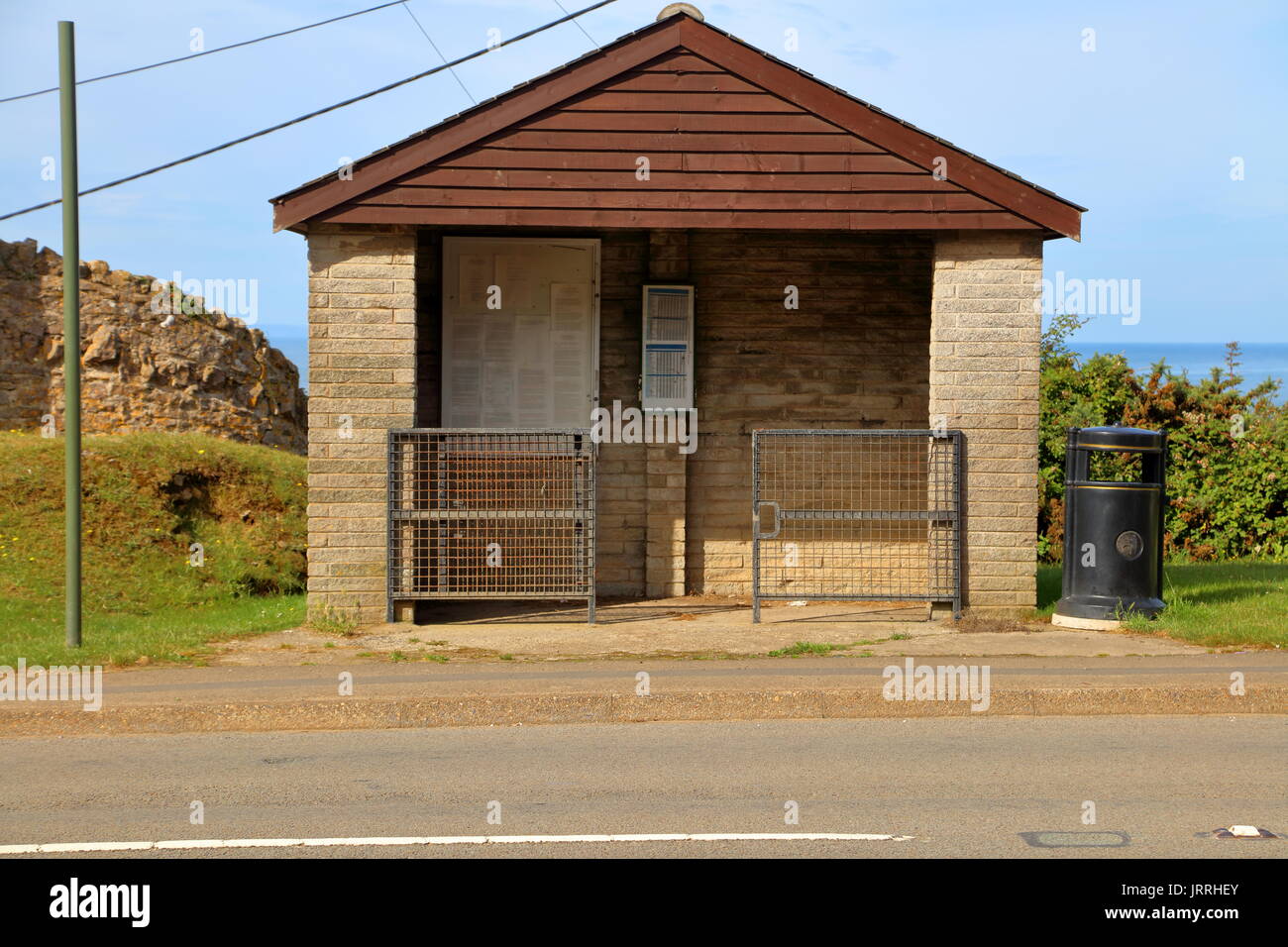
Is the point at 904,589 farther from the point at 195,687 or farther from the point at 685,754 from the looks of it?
the point at 195,687

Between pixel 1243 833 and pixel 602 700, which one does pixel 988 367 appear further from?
pixel 1243 833

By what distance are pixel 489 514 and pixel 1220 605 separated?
20.4 ft

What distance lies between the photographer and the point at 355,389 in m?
10.6

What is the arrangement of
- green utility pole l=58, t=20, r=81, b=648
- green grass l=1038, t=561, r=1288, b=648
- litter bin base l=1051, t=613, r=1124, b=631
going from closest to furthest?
green utility pole l=58, t=20, r=81, b=648
green grass l=1038, t=561, r=1288, b=648
litter bin base l=1051, t=613, r=1124, b=631

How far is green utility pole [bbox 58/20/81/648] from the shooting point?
894cm

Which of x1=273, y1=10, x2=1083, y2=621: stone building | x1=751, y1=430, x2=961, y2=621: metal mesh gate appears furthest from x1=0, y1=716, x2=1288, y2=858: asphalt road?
x1=751, y1=430, x2=961, y2=621: metal mesh gate

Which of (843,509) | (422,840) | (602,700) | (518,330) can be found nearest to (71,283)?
(518,330)

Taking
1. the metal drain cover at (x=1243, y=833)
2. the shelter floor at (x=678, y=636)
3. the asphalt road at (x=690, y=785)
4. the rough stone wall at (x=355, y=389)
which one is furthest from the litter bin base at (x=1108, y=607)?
the rough stone wall at (x=355, y=389)

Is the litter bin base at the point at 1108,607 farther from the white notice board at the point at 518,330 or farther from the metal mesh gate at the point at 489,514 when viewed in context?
the white notice board at the point at 518,330

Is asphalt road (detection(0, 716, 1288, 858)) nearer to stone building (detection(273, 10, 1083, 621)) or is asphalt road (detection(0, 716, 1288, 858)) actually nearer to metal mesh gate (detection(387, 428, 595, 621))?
metal mesh gate (detection(387, 428, 595, 621))

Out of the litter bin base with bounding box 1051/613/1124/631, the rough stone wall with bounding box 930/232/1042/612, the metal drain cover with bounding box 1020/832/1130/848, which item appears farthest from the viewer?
the rough stone wall with bounding box 930/232/1042/612

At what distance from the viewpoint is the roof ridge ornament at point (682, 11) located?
428 inches

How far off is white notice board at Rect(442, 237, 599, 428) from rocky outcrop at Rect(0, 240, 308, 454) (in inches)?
394

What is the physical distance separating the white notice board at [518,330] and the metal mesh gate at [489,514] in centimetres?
55
